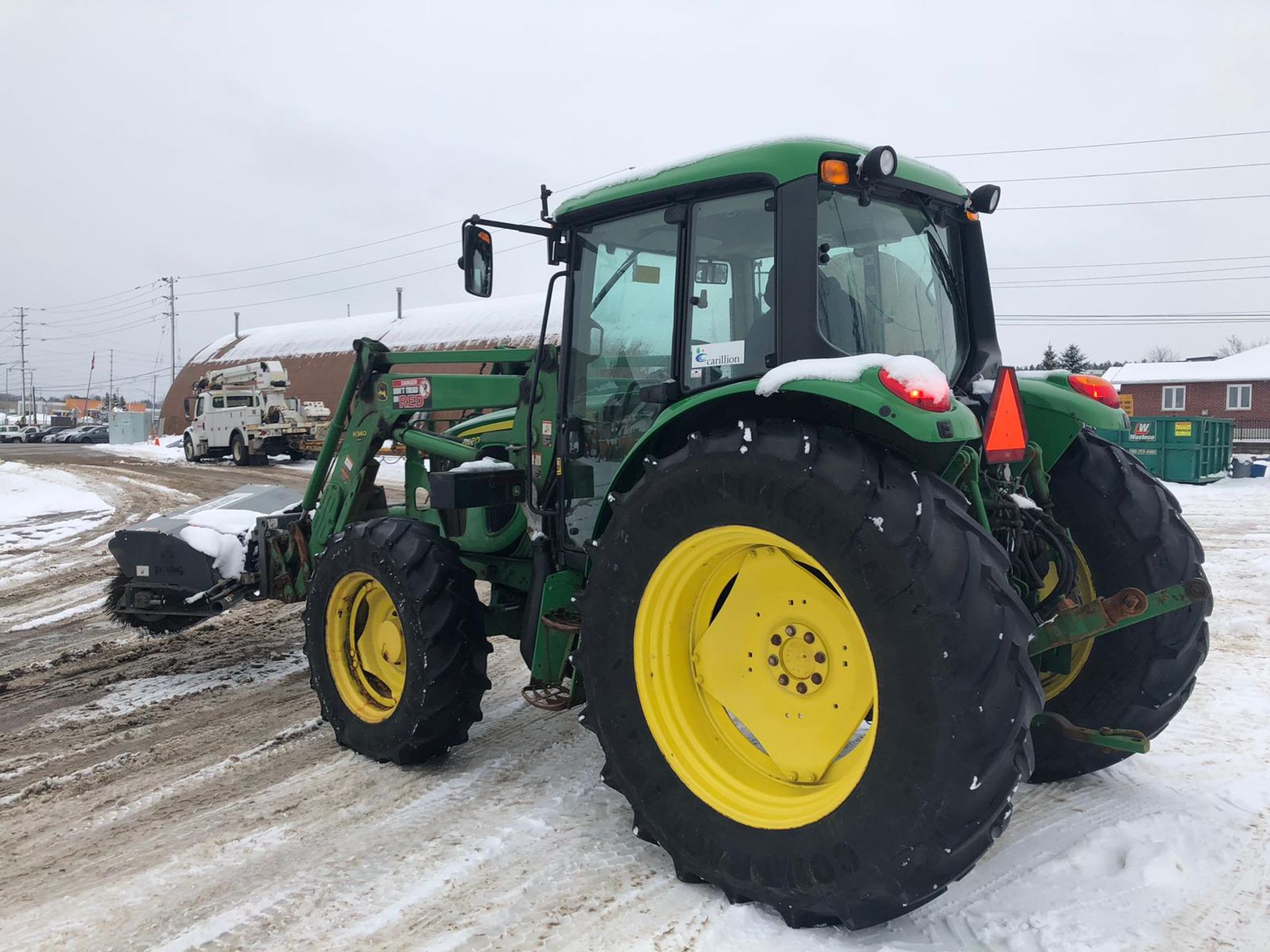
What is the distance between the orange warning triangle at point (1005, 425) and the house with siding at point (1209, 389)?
129 feet

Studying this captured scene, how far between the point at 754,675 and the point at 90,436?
54.8m

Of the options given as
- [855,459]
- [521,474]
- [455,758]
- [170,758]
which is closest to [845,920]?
[855,459]

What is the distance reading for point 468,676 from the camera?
12.9 feet

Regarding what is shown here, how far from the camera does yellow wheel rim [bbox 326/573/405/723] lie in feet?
13.9

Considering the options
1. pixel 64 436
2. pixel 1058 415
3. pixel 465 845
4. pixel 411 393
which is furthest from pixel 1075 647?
pixel 64 436

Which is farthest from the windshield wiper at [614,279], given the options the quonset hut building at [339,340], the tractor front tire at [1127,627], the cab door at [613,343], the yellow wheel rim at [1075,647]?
the quonset hut building at [339,340]

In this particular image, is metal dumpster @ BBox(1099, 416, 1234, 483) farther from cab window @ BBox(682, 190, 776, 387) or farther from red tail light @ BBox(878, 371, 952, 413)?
red tail light @ BBox(878, 371, 952, 413)

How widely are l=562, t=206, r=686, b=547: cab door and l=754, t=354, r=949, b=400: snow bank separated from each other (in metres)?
0.74

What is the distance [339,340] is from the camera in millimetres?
41094

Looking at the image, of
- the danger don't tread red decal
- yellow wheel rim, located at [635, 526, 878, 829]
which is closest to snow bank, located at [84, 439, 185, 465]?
the danger don't tread red decal

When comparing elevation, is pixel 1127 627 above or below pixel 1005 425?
below

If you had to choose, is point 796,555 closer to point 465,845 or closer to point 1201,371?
point 465,845

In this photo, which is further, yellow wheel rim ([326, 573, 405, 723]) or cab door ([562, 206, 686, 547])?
yellow wheel rim ([326, 573, 405, 723])

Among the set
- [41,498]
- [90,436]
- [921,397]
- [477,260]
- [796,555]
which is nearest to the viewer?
[921,397]
